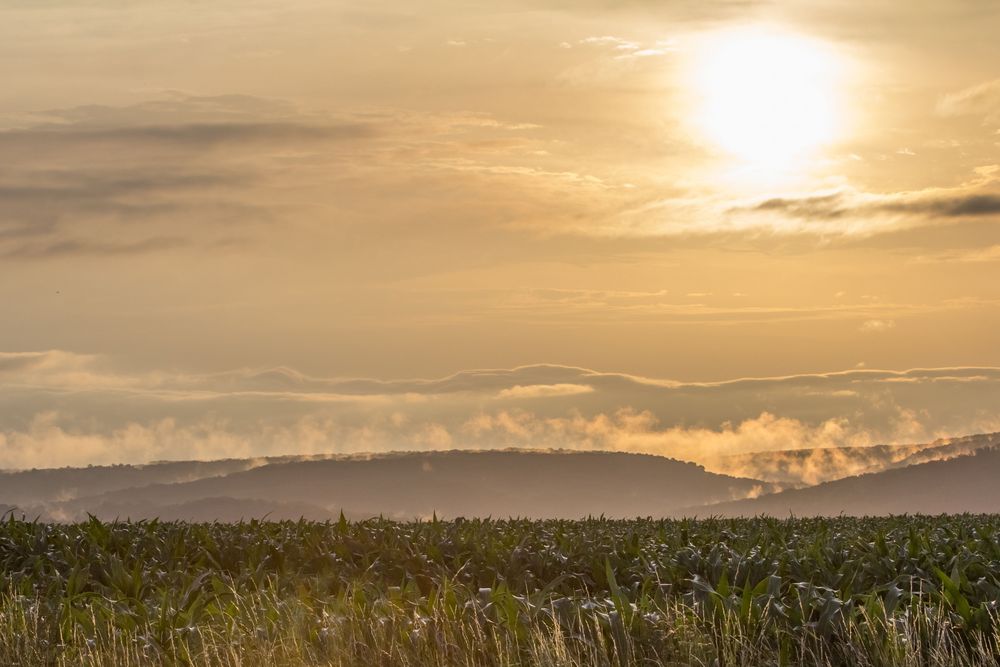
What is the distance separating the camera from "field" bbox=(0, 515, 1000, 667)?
1066 cm

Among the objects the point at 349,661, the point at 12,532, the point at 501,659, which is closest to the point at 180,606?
the point at 349,661

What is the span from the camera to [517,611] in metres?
11.3

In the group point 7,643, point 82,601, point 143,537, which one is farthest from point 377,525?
point 7,643

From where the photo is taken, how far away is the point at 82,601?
46.4 ft

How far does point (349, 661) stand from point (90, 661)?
2.61 m

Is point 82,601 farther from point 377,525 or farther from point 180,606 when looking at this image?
point 377,525

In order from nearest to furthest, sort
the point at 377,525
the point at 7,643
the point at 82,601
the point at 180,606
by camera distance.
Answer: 1. the point at 7,643
2. the point at 180,606
3. the point at 82,601
4. the point at 377,525

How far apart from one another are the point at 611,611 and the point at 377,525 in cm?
1295

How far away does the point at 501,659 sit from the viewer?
34.0 feet

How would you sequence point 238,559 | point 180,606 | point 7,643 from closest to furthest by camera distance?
point 7,643 → point 180,606 → point 238,559

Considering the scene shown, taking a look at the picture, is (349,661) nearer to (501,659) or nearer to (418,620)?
(418,620)

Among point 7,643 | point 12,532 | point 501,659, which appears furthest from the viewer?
point 12,532

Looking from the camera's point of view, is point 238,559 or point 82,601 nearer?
point 82,601

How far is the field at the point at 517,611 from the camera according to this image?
420 inches
